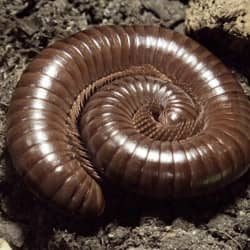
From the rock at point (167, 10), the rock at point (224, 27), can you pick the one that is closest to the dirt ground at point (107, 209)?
the rock at point (167, 10)

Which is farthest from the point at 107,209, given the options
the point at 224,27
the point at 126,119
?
the point at 224,27

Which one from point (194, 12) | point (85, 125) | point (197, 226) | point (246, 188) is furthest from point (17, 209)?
point (194, 12)

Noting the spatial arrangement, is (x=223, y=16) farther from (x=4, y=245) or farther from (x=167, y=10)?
(x=4, y=245)

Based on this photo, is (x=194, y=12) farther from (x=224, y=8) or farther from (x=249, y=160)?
(x=249, y=160)

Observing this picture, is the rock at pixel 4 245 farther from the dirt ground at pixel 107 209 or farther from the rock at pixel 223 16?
the rock at pixel 223 16

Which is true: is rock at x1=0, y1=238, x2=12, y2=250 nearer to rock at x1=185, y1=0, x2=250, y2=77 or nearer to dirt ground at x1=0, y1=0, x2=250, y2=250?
dirt ground at x1=0, y1=0, x2=250, y2=250

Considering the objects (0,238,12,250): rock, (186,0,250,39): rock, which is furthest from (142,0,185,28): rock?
(0,238,12,250): rock

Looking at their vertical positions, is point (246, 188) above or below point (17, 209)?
above
